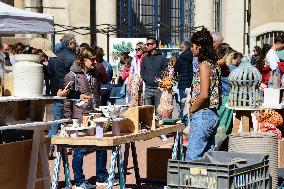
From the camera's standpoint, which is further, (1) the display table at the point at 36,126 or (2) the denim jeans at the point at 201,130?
(2) the denim jeans at the point at 201,130

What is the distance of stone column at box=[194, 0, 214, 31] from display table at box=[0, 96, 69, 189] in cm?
2024

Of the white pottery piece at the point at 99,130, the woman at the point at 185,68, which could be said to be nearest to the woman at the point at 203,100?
the white pottery piece at the point at 99,130

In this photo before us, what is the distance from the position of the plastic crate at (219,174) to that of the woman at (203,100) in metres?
1.49

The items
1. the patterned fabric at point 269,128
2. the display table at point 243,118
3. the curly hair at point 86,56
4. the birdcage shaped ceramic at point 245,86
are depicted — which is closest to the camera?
the display table at point 243,118

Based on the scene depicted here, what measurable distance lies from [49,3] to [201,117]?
18429mm

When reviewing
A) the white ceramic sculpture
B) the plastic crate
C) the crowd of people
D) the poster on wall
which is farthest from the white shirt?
the poster on wall

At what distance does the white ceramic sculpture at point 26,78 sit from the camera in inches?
298

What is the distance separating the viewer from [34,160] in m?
7.99

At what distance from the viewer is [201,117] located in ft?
27.0

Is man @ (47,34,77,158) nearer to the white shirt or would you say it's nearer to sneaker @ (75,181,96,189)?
sneaker @ (75,181,96,189)

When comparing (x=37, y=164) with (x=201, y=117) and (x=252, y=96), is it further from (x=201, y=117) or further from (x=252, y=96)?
(x=252, y=96)

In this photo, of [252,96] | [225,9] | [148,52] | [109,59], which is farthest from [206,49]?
[225,9]

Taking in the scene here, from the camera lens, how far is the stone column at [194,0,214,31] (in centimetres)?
2800

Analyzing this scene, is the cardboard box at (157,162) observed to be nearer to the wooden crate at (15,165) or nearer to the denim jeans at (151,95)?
the wooden crate at (15,165)
